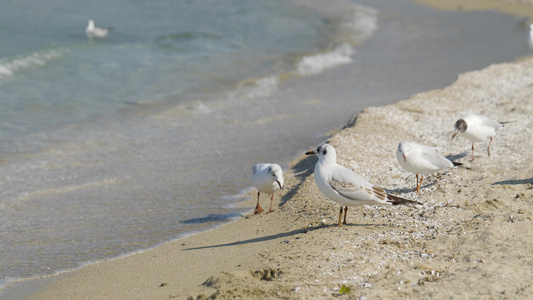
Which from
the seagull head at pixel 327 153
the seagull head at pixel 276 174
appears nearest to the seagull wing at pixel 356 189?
the seagull head at pixel 327 153

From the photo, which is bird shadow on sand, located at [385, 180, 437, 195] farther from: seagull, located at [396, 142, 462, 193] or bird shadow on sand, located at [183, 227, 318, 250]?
bird shadow on sand, located at [183, 227, 318, 250]

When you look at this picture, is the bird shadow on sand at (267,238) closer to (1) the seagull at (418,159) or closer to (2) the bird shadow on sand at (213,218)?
(2) the bird shadow on sand at (213,218)

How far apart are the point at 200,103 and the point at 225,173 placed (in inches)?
176

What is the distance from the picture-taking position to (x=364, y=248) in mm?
5242

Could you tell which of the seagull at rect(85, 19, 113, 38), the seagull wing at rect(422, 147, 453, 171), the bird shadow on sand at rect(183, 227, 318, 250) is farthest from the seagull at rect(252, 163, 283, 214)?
the seagull at rect(85, 19, 113, 38)

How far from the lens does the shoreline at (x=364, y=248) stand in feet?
15.1

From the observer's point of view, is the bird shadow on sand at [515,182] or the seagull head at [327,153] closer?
the seagull head at [327,153]

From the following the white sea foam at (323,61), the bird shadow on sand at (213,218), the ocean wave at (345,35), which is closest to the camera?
the bird shadow on sand at (213,218)

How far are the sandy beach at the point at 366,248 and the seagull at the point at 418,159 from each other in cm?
22

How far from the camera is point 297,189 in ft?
24.5

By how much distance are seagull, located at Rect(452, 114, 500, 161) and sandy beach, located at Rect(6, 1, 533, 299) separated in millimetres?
255

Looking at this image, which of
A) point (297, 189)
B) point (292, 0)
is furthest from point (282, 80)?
point (292, 0)

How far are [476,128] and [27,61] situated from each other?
39.4 ft

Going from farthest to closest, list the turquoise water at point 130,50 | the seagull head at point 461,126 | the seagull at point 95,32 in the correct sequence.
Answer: the seagull at point 95,32, the turquoise water at point 130,50, the seagull head at point 461,126
